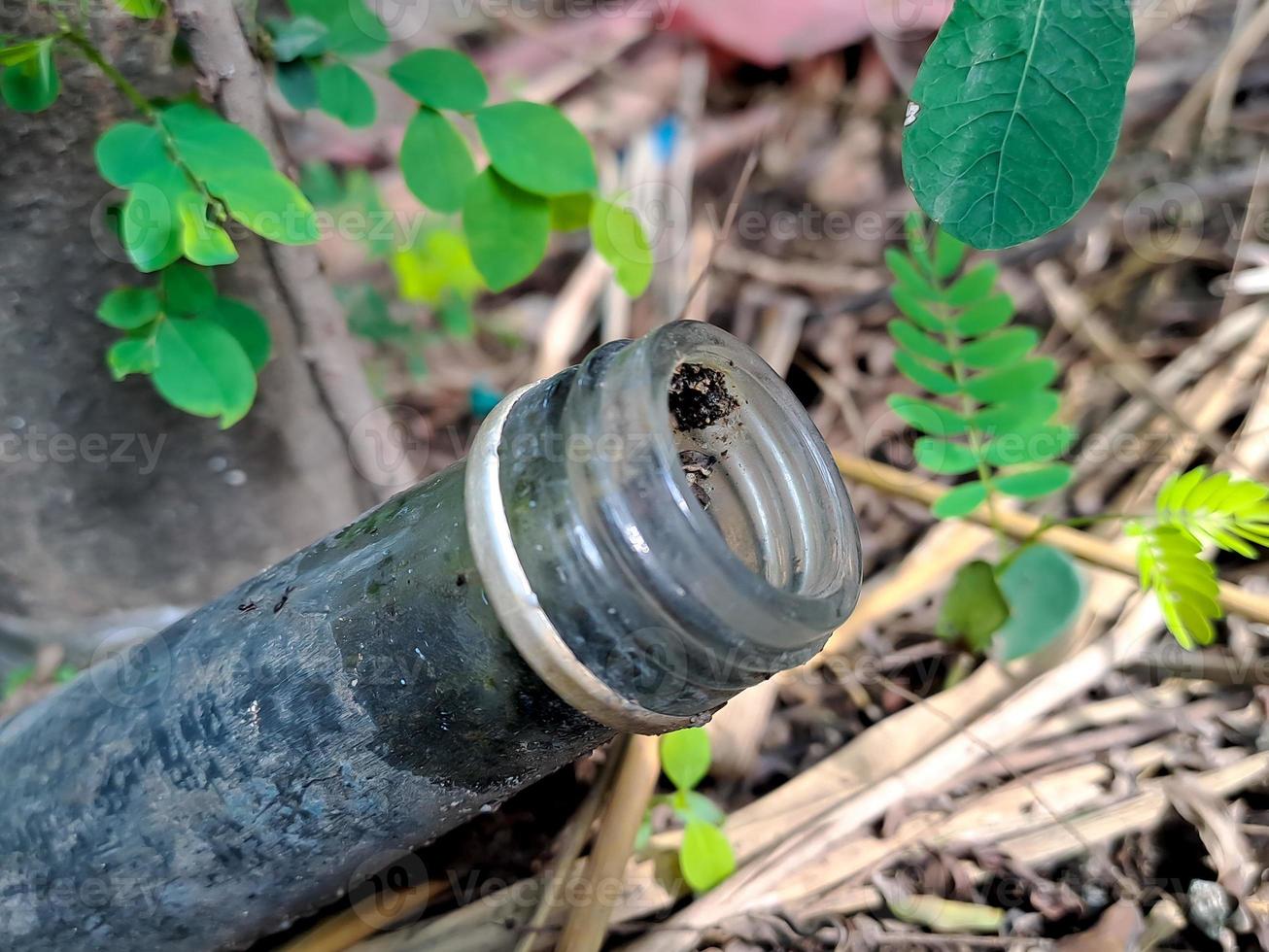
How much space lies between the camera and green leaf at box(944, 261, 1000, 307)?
1.11m

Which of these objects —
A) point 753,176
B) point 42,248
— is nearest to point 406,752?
point 42,248

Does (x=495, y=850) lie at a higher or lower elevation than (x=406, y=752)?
lower

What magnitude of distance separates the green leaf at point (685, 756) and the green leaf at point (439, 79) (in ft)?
2.20

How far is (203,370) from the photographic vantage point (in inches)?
36.0

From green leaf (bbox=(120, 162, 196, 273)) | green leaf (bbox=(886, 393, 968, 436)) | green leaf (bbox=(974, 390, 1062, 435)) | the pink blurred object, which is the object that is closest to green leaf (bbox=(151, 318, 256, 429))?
green leaf (bbox=(120, 162, 196, 273))

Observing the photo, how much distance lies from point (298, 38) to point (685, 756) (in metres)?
0.81

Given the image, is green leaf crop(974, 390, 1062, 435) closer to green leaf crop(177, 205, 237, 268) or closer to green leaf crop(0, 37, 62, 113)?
green leaf crop(177, 205, 237, 268)

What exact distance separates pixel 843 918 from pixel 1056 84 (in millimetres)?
800

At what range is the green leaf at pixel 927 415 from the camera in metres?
1.11

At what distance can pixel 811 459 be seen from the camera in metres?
0.71

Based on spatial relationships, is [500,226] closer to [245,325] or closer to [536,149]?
[536,149]

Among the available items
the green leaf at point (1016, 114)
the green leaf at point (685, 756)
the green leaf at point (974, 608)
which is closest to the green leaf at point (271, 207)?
the green leaf at point (1016, 114)

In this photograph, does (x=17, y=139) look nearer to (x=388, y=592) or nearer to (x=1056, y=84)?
(x=388, y=592)

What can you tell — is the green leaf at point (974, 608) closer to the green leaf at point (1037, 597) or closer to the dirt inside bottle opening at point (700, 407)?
the green leaf at point (1037, 597)
